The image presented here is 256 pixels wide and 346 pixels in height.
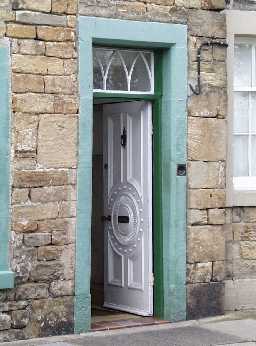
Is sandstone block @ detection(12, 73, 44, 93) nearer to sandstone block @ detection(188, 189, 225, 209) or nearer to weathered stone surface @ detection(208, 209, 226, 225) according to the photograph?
sandstone block @ detection(188, 189, 225, 209)

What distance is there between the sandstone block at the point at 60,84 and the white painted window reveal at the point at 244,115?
230cm

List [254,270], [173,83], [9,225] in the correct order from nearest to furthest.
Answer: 1. [9,225]
2. [173,83]
3. [254,270]

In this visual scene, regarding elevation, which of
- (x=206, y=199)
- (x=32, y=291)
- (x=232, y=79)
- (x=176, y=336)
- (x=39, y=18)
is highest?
(x=39, y=18)

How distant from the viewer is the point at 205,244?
981cm

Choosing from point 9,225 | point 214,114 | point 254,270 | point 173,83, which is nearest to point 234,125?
point 214,114

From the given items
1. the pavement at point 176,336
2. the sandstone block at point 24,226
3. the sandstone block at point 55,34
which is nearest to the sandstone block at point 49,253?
the sandstone block at point 24,226

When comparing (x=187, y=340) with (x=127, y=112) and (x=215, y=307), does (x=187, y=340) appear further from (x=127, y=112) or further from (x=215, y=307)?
(x=127, y=112)

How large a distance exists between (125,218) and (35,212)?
1.65m

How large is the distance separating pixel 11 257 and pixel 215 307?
2641 mm

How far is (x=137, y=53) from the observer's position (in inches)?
383

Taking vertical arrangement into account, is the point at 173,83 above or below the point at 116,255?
above

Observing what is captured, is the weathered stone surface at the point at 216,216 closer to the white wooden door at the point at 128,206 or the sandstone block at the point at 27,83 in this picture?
the white wooden door at the point at 128,206

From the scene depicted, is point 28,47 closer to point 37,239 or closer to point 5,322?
point 37,239

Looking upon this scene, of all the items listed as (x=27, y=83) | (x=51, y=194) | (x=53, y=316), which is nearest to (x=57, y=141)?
(x=51, y=194)
